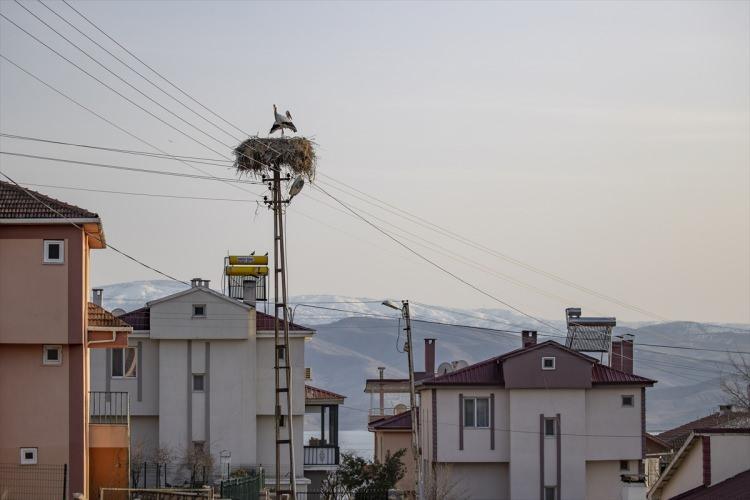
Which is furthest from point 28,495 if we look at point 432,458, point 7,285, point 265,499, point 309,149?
point 432,458

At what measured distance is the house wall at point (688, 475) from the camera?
3544cm

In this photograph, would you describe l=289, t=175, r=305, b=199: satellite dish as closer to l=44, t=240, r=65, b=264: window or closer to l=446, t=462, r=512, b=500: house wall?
l=44, t=240, r=65, b=264: window

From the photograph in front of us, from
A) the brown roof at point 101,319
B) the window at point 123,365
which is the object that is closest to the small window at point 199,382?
the window at point 123,365

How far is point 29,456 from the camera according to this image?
36.5 m

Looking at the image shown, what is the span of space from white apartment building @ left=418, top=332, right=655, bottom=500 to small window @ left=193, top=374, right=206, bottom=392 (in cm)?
953

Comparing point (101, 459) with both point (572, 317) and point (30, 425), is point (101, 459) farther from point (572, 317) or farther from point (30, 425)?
point (572, 317)

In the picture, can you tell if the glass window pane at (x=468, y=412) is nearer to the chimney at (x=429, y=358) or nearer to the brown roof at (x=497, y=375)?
the brown roof at (x=497, y=375)

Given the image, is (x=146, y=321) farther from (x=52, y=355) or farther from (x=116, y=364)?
(x=52, y=355)

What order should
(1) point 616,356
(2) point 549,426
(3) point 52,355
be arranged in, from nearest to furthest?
(3) point 52,355, (2) point 549,426, (1) point 616,356

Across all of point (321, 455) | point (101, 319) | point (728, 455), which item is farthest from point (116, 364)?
point (728, 455)

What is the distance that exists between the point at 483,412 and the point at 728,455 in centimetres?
2789

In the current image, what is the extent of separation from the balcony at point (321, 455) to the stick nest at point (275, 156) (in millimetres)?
18994

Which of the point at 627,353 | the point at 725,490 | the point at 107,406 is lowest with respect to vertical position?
the point at 725,490

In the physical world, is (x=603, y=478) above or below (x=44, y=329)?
below
